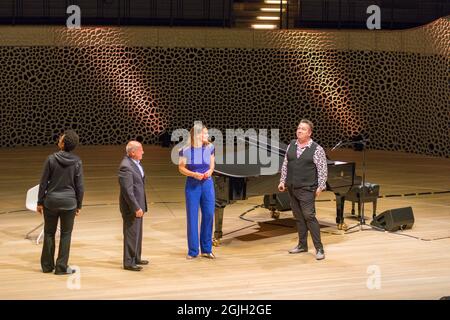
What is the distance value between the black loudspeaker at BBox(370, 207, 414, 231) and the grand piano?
0.46 metres

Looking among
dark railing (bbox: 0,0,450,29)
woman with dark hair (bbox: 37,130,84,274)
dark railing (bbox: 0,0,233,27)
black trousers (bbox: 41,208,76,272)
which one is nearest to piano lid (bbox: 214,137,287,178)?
woman with dark hair (bbox: 37,130,84,274)

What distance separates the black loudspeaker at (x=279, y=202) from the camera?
37.2 feet

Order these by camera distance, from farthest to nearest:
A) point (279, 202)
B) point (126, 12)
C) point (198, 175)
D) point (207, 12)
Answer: point (207, 12), point (126, 12), point (279, 202), point (198, 175)

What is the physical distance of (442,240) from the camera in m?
10.3

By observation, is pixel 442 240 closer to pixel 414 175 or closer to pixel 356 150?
pixel 414 175

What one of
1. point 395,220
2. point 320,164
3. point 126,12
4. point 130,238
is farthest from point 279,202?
point 126,12

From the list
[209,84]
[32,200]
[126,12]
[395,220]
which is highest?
[126,12]

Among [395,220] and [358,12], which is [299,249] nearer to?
[395,220]

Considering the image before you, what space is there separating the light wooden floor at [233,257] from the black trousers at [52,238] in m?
0.14

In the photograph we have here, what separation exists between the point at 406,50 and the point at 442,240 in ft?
24.5

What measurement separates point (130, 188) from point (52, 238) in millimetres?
885

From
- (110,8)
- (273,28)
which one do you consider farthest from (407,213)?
(110,8)

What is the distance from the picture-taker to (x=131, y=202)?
8.73 meters

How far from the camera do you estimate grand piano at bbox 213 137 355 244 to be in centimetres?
977
